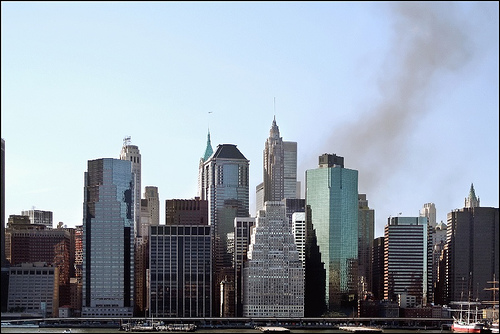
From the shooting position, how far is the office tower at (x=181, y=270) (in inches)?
4638

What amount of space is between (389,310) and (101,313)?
34.2 m

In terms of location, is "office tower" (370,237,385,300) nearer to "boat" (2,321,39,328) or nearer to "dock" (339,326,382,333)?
"dock" (339,326,382,333)

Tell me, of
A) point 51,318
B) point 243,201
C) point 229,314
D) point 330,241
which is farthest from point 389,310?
point 51,318

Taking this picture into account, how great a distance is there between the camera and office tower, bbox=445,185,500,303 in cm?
12888

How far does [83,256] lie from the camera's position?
401ft

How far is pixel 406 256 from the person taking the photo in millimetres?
132000

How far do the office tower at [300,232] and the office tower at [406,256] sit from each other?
436 inches

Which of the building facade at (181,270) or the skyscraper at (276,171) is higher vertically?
the skyscraper at (276,171)

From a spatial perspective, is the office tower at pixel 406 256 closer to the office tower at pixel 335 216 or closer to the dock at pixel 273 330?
the office tower at pixel 335 216

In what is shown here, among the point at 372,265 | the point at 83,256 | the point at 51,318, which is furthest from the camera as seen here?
the point at 372,265

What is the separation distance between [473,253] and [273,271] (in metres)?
27.5

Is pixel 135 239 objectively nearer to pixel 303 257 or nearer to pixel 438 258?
pixel 303 257

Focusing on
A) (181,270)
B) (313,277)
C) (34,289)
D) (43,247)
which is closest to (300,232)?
(313,277)

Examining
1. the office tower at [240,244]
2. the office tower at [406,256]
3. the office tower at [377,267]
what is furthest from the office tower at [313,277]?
the office tower at [377,267]
